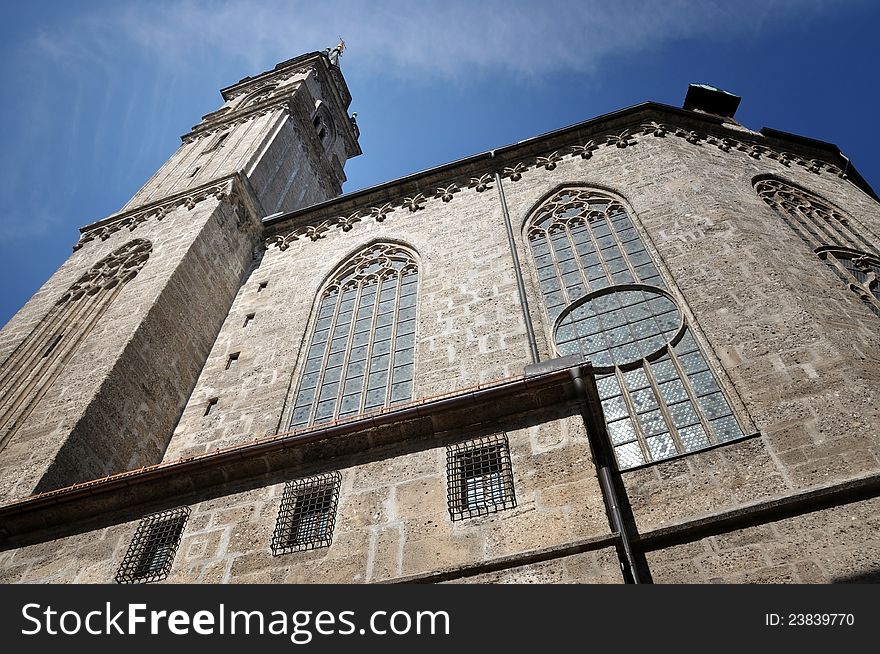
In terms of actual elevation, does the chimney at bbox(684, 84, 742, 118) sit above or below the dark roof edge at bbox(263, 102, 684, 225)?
above

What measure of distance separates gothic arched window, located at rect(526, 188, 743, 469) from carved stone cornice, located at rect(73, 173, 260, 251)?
6.35 meters

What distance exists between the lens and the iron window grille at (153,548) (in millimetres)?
5984

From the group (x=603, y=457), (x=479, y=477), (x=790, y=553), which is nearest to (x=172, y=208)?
(x=479, y=477)

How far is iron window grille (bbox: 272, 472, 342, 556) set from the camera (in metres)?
5.72

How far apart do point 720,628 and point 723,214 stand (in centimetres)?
687

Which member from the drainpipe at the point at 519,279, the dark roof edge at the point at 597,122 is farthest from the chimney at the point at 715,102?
the drainpipe at the point at 519,279

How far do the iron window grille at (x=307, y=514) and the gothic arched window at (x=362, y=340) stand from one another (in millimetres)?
2722

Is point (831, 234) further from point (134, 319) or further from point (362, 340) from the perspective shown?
point (134, 319)

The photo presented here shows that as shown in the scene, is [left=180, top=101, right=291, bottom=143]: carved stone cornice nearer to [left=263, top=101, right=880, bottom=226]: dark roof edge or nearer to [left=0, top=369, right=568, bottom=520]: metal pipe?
[left=263, top=101, right=880, bottom=226]: dark roof edge

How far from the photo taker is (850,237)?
1038cm

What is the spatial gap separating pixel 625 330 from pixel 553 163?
17.9 ft

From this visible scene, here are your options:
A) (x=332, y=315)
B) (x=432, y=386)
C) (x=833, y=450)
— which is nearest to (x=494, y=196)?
(x=332, y=315)

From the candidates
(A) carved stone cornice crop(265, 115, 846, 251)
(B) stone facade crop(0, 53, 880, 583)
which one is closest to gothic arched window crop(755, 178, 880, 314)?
(B) stone facade crop(0, 53, 880, 583)

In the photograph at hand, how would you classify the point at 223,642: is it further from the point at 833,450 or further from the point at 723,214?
the point at 723,214
